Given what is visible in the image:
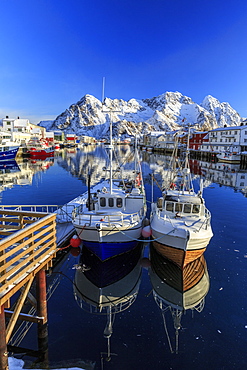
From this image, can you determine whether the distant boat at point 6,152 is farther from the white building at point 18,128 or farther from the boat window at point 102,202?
the boat window at point 102,202

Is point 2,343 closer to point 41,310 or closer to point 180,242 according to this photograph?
point 41,310

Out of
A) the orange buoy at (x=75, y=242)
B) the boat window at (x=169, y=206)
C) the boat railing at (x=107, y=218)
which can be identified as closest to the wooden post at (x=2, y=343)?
the boat railing at (x=107, y=218)

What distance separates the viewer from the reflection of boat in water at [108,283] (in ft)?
35.4

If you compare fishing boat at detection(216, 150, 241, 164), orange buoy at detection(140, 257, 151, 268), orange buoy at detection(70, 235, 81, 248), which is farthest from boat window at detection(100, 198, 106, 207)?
fishing boat at detection(216, 150, 241, 164)

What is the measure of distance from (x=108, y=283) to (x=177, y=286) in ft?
12.4

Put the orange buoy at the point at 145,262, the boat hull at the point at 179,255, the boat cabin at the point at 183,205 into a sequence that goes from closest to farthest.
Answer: the boat hull at the point at 179,255, the orange buoy at the point at 145,262, the boat cabin at the point at 183,205

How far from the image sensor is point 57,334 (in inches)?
350

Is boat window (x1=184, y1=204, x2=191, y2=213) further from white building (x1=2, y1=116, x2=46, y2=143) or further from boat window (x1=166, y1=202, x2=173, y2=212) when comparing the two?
white building (x1=2, y1=116, x2=46, y2=143)

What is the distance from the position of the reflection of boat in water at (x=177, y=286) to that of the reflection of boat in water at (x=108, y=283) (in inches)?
45.7

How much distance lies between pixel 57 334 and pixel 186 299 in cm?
626

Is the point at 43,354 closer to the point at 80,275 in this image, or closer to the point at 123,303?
the point at 123,303

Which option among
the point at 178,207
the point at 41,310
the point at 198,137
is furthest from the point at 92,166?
the point at 41,310

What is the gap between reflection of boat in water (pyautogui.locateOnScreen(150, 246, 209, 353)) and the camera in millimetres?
10727

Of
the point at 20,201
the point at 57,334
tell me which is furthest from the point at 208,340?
the point at 20,201
